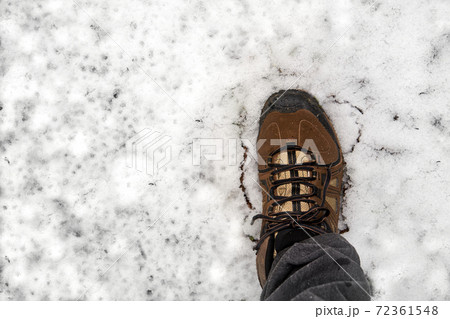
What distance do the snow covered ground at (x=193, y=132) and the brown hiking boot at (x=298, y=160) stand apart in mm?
91

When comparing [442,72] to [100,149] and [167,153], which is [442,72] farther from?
[100,149]

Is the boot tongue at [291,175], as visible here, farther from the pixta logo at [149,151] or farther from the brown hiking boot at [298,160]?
the pixta logo at [149,151]

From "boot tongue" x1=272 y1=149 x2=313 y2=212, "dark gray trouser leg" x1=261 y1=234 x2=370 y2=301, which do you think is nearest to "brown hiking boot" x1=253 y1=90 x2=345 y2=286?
"boot tongue" x1=272 y1=149 x2=313 y2=212

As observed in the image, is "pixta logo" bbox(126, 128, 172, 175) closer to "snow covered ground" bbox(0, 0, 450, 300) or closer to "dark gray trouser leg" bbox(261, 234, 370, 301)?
"snow covered ground" bbox(0, 0, 450, 300)

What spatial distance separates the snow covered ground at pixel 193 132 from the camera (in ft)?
5.36

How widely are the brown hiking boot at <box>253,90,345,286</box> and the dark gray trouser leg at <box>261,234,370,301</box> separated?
0.28 meters

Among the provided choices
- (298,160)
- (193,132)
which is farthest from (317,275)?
(193,132)

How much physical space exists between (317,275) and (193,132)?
923mm

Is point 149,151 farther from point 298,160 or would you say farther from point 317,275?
point 317,275

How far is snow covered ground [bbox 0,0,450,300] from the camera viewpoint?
→ 163 cm

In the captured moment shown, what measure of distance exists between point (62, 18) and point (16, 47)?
29cm

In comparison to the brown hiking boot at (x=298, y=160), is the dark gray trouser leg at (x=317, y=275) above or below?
below

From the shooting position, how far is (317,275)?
1.23 m

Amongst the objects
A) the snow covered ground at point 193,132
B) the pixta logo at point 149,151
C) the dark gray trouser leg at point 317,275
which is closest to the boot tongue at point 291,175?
the snow covered ground at point 193,132
